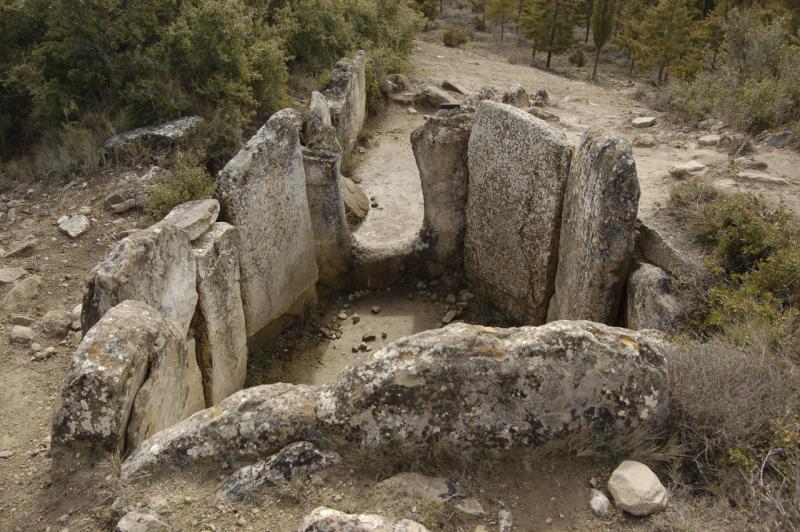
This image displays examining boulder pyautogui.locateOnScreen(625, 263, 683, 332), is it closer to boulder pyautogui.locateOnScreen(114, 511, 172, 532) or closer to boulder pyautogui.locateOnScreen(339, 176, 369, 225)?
boulder pyautogui.locateOnScreen(114, 511, 172, 532)

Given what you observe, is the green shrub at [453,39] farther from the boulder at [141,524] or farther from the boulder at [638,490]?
the boulder at [141,524]

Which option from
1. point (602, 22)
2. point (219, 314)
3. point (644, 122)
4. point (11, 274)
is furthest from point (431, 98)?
point (602, 22)

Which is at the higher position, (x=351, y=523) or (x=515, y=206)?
(x=515, y=206)

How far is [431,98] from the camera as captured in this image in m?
14.3

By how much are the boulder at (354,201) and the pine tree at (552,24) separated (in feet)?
46.4

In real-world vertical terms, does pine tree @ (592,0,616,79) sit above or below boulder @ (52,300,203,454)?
above

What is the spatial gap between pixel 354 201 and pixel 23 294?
4843mm

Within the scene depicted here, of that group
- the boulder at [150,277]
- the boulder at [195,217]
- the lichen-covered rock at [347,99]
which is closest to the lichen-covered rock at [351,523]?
the boulder at [150,277]

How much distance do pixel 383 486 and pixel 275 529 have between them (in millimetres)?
632

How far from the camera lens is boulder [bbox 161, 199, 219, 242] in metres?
6.16

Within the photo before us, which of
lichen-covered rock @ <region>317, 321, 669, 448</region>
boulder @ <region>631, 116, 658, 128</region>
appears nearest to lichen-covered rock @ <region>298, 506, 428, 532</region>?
lichen-covered rock @ <region>317, 321, 669, 448</region>

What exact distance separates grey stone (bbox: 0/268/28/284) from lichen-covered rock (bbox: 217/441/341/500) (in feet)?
15.7

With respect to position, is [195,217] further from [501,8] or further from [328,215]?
[501,8]

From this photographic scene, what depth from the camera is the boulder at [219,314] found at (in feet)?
20.4
